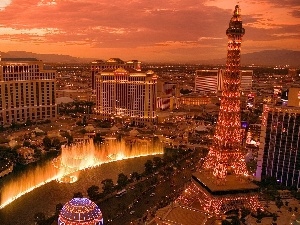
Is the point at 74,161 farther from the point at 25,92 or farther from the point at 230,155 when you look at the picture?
the point at 25,92

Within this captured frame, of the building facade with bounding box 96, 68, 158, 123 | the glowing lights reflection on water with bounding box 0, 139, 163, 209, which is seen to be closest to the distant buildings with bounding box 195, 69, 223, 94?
the building facade with bounding box 96, 68, 158, 123

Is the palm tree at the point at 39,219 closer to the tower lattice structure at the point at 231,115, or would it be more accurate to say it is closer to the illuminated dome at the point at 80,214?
the illuminated dome at the point at 80,214

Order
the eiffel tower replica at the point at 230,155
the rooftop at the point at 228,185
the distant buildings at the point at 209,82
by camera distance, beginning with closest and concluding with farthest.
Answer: the rooftop at the point at 228,185 → the eiffel tower replica at the point at 230,155 → the distant buildings at the point at 209,82

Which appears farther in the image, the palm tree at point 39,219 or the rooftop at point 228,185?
the rooftop at point 228,185

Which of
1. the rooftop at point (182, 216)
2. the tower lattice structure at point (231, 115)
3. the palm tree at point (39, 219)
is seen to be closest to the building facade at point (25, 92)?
the palm tree at point (39, 219)

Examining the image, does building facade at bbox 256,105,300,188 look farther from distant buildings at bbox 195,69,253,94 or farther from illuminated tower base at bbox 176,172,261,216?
distant buildings at bbox 195,69,253,94
